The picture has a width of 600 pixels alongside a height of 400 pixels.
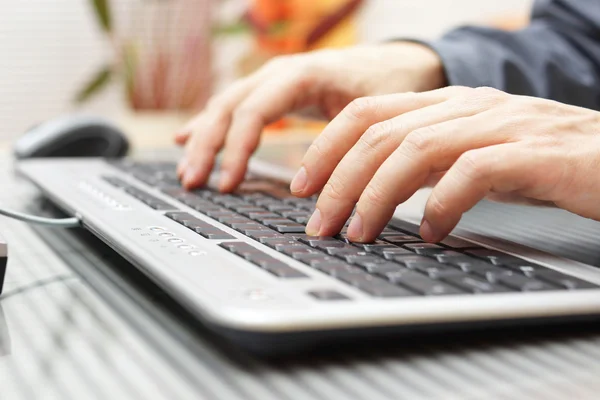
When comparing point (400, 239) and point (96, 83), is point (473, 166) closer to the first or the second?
point (400, 239)

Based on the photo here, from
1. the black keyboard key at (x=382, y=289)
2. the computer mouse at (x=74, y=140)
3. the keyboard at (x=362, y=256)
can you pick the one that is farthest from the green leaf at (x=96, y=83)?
the black keyboard key at (x=382, y=289)

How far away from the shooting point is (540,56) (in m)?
0.87

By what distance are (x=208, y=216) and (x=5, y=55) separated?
226 cm

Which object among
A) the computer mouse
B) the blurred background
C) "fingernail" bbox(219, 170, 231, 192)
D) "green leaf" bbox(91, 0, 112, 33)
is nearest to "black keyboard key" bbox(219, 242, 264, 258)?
"fingernail" bbox(219, 170, 231, 192)

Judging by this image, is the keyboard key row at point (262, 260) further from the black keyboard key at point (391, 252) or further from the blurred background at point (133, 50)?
the blurred background at point (133, 50)

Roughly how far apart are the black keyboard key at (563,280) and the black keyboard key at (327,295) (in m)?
0.11

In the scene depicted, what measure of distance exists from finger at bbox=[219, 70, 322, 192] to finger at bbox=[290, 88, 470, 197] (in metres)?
0.17

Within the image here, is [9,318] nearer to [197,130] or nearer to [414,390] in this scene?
[414,390]

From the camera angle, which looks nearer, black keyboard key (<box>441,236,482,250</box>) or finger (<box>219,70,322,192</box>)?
black keyboard key (<box>441,236,482,250</box>)

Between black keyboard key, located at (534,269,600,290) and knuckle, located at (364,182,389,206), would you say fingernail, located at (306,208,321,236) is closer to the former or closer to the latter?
knuckle, located at (364,182,389,206)

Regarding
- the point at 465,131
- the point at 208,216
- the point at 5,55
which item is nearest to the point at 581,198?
the point at 465,131

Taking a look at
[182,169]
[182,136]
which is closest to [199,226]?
[182,169]

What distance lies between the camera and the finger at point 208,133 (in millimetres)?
677

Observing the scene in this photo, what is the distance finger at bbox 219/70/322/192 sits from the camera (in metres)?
0.68
